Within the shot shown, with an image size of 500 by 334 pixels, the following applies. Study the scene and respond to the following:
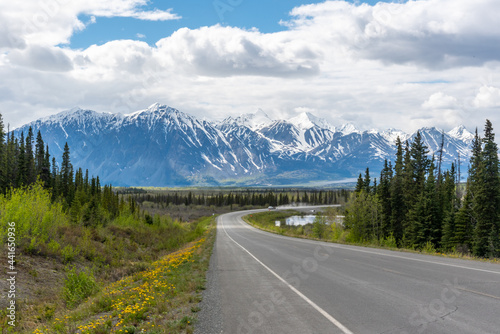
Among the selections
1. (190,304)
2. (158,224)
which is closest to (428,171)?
(158,224)

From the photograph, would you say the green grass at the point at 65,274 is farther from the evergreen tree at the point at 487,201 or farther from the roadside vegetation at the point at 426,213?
the evergreen tree at the point at 487,201

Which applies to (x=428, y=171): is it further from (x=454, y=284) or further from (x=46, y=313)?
(x=46, y=313)

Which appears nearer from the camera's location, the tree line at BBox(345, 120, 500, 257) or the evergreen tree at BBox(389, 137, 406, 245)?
the tree line at BBox(345, 120, 500, 257)

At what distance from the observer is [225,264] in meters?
19.4

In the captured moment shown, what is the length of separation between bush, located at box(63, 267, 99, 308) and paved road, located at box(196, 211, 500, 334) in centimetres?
474

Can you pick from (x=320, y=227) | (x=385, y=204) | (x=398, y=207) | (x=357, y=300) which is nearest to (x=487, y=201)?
(x=398, y=207)

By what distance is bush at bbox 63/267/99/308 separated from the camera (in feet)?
44.6

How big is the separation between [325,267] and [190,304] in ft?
24.3

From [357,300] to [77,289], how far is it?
34.6 feet

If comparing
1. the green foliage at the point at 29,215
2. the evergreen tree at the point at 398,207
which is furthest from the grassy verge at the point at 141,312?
the evergreen tree at the point at 398,207

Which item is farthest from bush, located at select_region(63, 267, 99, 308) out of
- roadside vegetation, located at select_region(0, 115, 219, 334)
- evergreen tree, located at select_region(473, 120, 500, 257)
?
evergreen tree, located at select_region(473, 120, 500, 257)

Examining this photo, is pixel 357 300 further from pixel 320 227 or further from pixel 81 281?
pixel 320 227

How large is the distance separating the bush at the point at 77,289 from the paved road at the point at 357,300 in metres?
4.74

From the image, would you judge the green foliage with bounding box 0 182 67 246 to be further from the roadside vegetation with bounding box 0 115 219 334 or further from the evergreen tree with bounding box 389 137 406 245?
the evergreen tree with bounding box 389 137 406 245
